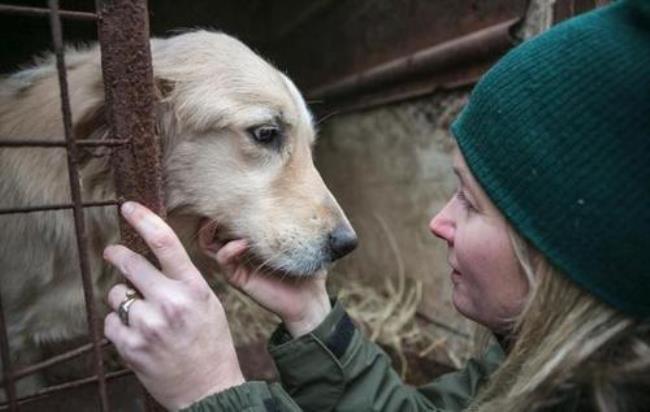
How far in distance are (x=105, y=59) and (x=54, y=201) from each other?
91cm

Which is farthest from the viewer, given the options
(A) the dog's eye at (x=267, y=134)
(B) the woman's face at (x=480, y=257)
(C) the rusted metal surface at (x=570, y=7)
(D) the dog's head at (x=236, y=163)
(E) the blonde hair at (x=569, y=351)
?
(C) the rusted metal surface at (x=570, y=7)

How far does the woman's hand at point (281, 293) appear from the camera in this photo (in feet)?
5.08

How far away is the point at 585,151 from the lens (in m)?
1.08

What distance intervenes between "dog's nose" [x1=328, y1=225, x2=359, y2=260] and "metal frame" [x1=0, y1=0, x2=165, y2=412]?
752 mm

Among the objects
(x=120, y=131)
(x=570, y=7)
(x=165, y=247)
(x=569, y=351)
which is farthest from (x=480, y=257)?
(x=570, y=7)

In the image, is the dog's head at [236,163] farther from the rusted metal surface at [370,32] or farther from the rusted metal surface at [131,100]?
the rusted metal surface at [370,32]

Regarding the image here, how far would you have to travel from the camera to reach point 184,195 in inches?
76.8

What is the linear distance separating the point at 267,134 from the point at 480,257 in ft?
3.18

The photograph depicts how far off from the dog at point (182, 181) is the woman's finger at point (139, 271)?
0.66 m

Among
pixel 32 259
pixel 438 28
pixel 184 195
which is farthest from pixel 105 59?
pixel 438 28

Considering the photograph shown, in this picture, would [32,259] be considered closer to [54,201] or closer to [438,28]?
[54,201]

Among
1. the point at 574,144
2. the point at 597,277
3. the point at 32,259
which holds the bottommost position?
the point at 32,259

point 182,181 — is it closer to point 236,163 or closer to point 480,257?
point 236,163

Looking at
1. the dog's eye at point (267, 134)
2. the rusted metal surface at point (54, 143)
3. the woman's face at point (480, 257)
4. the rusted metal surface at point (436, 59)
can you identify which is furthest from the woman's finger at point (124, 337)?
the rusted metal surface at point (436, 59)
